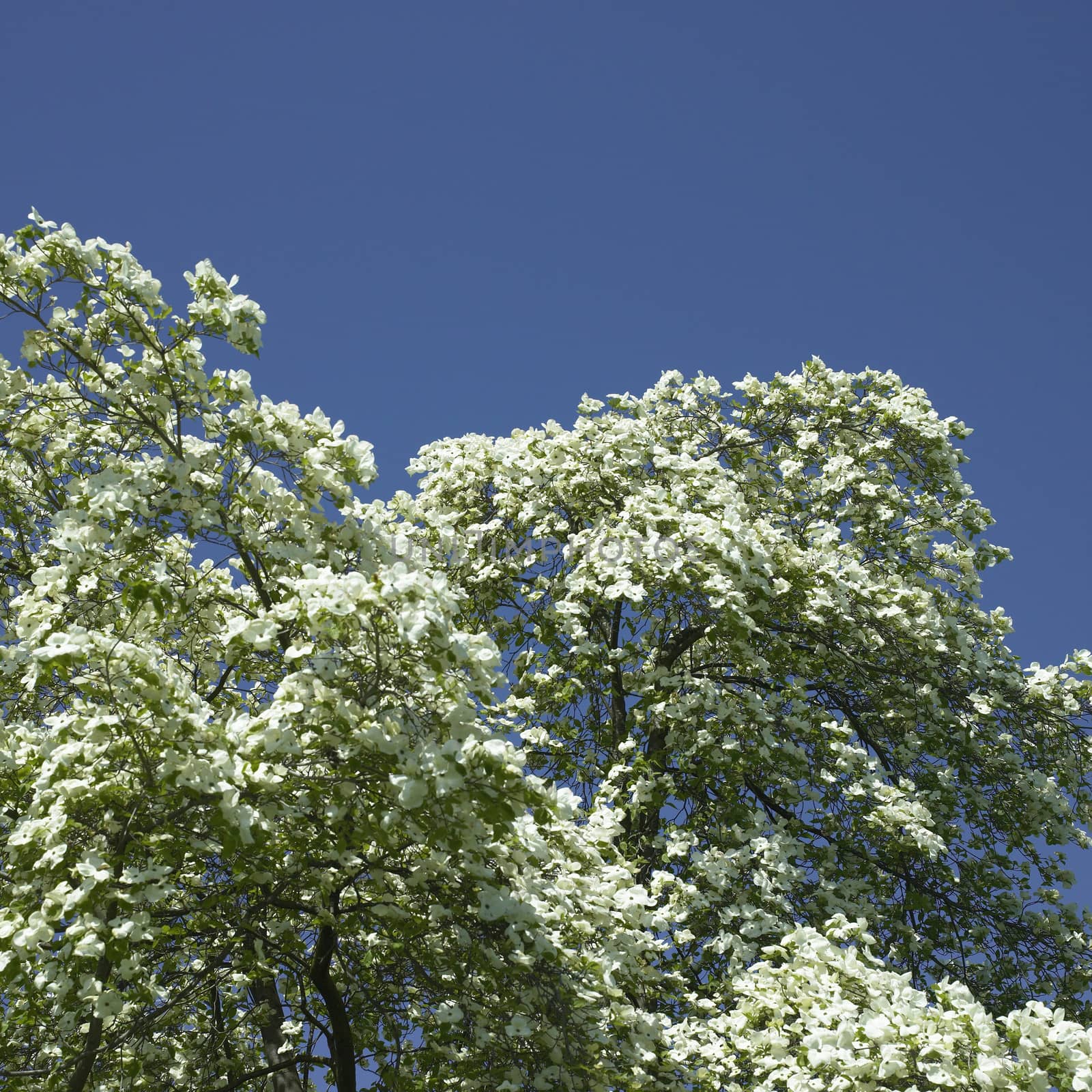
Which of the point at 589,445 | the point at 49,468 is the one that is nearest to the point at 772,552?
the point at 589,445

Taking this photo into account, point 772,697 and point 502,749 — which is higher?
point 772,697

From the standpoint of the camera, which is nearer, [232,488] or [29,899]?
[29,899]

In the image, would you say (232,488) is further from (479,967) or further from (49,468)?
(479,967)

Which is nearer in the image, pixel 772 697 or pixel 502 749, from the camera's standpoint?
pixel 502 749

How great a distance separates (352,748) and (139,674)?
1169 mm

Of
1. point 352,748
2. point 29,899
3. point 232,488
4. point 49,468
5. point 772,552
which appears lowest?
point 29,899

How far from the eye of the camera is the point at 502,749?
570cm

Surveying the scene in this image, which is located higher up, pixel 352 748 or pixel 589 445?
pixel 589 445

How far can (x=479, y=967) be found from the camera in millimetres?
7340

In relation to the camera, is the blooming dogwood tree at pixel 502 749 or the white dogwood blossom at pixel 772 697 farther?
the white dogwood blossom at pixel 772 697

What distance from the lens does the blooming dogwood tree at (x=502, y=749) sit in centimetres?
601

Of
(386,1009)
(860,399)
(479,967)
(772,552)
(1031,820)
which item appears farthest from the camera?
(860,399)

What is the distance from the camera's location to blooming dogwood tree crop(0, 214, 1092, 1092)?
6.01 meters

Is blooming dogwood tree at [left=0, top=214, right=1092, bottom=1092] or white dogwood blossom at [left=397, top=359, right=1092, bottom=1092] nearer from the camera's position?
blooming dogwood tree at [left=0, top=214, right=1092, bottom=1092]
